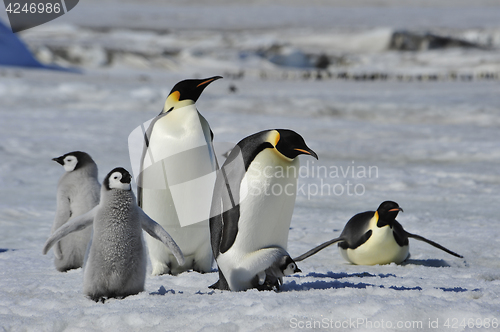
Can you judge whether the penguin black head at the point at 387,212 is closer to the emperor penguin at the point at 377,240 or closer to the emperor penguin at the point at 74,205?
the emperor penguin at the point at 377,240

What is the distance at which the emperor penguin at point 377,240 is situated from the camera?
3143mm

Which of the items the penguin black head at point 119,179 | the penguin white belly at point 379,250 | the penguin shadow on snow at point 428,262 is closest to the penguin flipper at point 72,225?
the penguin black head at point 119,179

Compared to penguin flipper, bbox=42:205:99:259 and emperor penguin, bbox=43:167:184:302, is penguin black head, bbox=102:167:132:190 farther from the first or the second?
penguin flipper, bbox=42:205:99:259

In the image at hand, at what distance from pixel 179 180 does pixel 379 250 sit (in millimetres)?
1216

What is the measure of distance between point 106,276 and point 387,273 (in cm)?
151

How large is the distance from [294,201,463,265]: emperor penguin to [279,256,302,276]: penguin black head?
2.92 ft

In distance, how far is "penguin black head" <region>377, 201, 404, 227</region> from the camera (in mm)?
3102

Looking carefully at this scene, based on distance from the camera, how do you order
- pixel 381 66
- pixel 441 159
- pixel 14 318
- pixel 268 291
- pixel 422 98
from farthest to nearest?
pixel 381 66, pixel 422 98, pixel 441 159, pixel 268 291, pixel 14 318

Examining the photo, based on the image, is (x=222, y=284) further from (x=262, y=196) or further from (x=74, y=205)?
(x=74, y=205)

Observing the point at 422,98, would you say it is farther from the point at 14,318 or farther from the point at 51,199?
the point at 14,318

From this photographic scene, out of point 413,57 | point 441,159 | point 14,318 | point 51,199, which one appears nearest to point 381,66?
point 413,57

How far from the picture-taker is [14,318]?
6.57ft

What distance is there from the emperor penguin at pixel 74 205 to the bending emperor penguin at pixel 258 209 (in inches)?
33.5

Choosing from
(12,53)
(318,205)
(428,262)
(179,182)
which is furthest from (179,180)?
(12,53)
